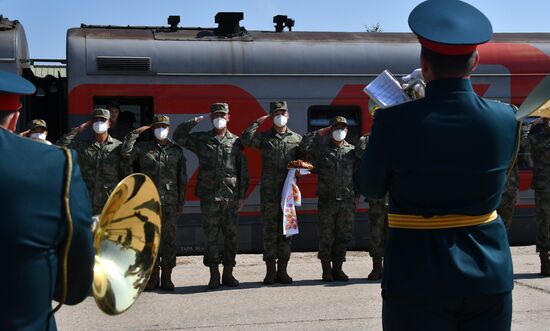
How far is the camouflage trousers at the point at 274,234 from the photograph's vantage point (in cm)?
937

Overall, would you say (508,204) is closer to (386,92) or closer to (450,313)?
(386,92)

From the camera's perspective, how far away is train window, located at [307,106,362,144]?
11016 millimetres

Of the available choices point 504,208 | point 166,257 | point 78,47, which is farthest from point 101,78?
point 504,208

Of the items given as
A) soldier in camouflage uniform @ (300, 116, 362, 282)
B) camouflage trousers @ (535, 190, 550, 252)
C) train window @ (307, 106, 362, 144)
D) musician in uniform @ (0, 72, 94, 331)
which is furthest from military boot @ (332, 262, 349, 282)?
musician in uniform @ (0, 72, 94, 331)

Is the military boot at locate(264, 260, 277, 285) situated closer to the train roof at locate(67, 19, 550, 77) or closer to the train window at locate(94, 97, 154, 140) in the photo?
the train window at locate(94, 97, 154, 140)

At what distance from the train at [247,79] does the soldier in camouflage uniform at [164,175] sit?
1.35m

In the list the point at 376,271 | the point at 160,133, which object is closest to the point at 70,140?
the point at 160,133

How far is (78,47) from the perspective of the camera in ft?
34.4

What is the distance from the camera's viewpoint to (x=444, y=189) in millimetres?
3213

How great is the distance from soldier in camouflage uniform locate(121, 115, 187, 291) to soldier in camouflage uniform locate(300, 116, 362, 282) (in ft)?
4.68

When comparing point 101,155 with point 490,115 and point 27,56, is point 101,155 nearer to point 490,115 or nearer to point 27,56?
point 27,56

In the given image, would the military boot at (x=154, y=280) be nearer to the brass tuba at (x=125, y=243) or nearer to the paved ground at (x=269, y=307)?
the paved ground at (x=269, y=307)

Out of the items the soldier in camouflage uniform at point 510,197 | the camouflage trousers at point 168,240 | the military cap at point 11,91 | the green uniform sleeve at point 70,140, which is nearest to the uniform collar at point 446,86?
the military cap at point 11,91

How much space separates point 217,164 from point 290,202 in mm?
910
